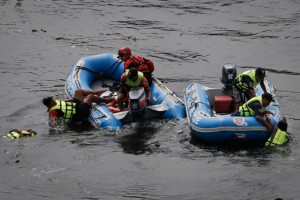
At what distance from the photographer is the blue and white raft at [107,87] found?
14.3 metres

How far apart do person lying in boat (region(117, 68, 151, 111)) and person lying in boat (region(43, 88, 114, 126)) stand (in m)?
0.52

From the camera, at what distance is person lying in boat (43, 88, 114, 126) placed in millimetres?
14477

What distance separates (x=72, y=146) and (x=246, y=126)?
3.49 metres

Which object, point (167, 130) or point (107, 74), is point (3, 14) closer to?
point (107, 74)

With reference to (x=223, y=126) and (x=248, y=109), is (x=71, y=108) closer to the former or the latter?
(x=223, y=126)

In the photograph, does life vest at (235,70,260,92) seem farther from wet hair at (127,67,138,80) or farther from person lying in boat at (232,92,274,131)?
wet hair at (127,67,138,80)

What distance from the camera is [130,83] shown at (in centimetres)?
1456

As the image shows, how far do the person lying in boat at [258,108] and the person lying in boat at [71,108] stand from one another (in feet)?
10.9

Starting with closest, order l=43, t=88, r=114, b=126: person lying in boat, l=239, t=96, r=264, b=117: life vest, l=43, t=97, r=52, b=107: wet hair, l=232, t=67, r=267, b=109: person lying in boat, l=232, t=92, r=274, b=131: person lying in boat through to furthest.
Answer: l=232, t=92, r=274, b=131: person lying in boat → l=239, t=96, r=264, b=117: life vest → l=232, t=67, r=267, b=109: person lying in boat → l=43, t=97, r=52, b=107: wet hair → l=43, t=88, r=114, b=126: person lying in boat

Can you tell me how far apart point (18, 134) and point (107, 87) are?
3314mm

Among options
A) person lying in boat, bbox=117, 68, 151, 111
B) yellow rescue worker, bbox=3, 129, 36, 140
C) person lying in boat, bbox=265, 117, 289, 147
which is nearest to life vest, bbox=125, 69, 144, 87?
person lying in boat, bbox=117, 68, 151, 111

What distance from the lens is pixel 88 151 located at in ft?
43.7

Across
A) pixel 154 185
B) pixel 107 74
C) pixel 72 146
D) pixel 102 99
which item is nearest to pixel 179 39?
pixel 107 74

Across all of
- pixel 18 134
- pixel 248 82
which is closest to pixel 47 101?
pixel 18 134
